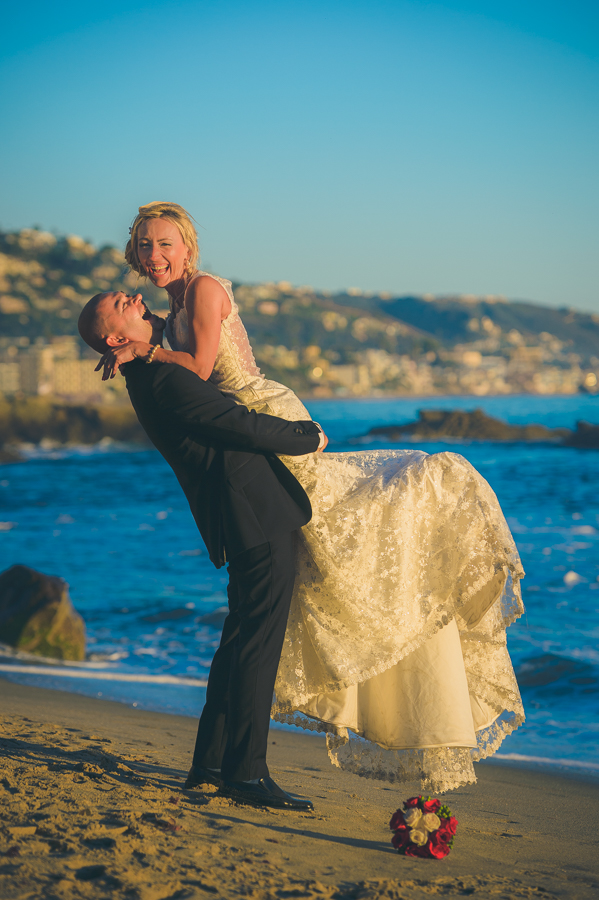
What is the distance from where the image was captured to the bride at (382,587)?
2.62 m

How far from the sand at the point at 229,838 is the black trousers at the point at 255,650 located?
0.57 ft

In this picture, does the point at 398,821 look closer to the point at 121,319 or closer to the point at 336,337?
the point at 121,319

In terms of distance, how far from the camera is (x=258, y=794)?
2.60 meters

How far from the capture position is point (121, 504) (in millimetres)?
26172

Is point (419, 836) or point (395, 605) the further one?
point (395, 605)

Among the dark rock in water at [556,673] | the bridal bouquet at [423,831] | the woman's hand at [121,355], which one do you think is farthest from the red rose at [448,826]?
the dark rock in water at [556,673]

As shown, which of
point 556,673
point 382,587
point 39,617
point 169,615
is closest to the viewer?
point 382,587

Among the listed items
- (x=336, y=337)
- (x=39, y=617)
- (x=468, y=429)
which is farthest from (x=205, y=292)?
(x=336, y=337)

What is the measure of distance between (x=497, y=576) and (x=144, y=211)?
163 cm

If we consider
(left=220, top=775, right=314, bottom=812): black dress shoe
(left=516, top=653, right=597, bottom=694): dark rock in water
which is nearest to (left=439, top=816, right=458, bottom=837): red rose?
(left=220, top=775, right=314, bottom=812): black dress shoe

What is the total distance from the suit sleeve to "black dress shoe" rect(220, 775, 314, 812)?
3.49ft

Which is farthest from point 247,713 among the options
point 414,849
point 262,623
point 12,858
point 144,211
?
point 144,211

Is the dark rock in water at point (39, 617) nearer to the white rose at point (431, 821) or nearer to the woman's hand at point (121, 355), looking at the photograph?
the woman's hand at point (121, 355)

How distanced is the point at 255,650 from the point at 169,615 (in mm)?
7398
